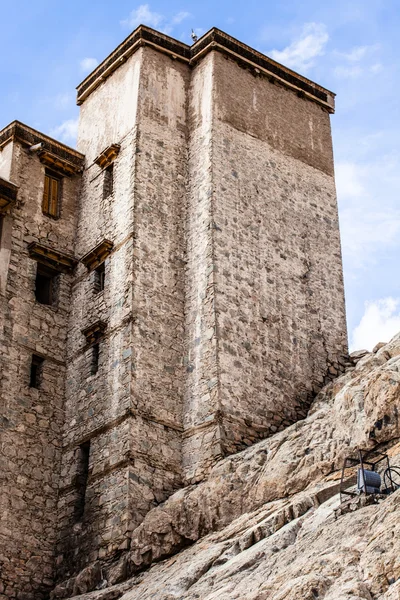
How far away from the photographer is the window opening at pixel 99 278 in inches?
1033

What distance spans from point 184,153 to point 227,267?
3759 millimetres

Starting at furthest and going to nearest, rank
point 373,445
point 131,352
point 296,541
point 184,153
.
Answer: point 184,153 < point 131,352 < point 373,445 < point 296,541

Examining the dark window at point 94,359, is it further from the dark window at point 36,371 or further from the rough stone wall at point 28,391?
the dark window at point 36,371

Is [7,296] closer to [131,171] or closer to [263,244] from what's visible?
[131,171]

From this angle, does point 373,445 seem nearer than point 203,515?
Yes

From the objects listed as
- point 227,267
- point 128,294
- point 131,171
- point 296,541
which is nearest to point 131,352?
point 128,294

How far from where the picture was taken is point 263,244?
87.5 feet

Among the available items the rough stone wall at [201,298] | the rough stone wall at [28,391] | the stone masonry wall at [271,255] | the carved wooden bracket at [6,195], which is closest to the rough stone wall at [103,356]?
the rough stone wall at [28,391]

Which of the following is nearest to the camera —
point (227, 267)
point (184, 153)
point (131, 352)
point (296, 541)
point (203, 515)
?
point (296, 541)

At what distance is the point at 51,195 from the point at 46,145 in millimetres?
1294

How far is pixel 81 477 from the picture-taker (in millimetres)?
23797

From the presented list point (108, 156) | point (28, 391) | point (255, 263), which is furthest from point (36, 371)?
point (108, 156)

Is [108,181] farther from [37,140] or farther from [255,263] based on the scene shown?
[255,263]

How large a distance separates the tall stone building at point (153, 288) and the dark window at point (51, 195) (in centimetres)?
5
